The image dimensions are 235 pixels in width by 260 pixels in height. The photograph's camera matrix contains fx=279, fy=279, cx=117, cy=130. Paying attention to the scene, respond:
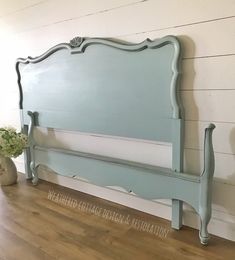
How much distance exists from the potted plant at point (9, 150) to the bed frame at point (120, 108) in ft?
0.48

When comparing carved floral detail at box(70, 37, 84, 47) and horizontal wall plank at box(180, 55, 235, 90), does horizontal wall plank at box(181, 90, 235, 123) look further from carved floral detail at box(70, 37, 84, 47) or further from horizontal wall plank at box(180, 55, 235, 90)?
carved floral detail at box(70, 37, 84, 47)

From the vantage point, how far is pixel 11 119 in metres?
2.72

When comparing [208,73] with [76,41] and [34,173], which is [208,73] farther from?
[34,173]

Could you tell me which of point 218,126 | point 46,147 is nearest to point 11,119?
point 46,147

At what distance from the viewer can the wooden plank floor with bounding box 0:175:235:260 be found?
135cm

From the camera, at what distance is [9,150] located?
87.5 inches

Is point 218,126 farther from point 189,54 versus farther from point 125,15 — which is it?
point 125,15

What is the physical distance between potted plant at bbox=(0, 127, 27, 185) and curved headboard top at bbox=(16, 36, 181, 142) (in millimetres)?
231

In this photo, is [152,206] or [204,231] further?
[152,206]

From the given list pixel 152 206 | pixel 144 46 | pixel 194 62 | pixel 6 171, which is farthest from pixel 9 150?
pixel 194 62

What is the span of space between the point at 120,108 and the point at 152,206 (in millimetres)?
636

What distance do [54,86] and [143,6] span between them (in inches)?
34.9

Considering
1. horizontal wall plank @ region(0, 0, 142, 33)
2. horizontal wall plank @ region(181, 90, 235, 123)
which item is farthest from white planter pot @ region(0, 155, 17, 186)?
horizontal wall plank @ region(181, 90, 235, 123)

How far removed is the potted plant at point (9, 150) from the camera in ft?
7.26
